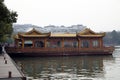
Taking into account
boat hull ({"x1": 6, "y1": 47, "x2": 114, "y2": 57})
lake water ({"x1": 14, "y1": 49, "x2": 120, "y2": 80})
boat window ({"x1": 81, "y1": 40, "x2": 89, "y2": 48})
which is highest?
boat window ({"x1": 81, "y1": 40, "x2": 89, "y2": 48})

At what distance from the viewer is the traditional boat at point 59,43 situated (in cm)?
4612

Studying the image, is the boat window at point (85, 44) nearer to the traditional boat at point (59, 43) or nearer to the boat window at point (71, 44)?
the traditional boat at point (59, 43)

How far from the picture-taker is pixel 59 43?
172ft

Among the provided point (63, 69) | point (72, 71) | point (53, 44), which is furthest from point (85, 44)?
point (72, 71)

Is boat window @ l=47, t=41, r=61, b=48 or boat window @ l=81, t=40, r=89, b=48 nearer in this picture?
boat window @ l=47, t=41, r=61, b=48

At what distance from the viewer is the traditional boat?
46125 millimetres

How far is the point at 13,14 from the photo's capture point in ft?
82.2

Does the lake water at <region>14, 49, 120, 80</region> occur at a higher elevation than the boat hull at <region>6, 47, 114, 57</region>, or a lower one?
lower

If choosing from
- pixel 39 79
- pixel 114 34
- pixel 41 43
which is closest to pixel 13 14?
pixel 39 79

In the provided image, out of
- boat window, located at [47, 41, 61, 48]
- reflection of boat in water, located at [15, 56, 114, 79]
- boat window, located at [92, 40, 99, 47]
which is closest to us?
reflection of boat in water, located at [15, 56, 114, 79]

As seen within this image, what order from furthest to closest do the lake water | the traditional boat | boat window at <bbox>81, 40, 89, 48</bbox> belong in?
boat window at <bbox>81, 40, 89, 48</bbox> < the traditional boat < the lake water

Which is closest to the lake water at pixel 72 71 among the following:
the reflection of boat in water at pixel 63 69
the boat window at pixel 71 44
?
the reflection of boat in water at pixel 63 69

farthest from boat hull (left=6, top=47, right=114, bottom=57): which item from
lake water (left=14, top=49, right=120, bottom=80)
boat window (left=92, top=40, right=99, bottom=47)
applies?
lake water (left=14, top=49, right=120, bottom=80)

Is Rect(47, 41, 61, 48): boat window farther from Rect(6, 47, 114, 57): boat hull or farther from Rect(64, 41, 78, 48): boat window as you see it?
Rect(6, 47, 114, 57): boat hull
